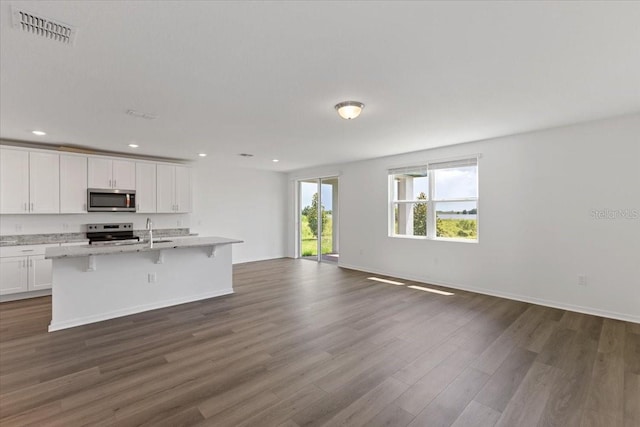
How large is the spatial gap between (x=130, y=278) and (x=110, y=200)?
2.37 metres

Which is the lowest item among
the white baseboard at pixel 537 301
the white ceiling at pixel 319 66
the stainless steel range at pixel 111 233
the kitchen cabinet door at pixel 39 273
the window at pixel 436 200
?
the white baseboard at pixel 537 301

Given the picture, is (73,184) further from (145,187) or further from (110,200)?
(145,187)

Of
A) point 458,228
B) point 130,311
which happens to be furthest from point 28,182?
point 458,228

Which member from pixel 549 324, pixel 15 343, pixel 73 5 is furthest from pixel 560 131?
pixel 15 343

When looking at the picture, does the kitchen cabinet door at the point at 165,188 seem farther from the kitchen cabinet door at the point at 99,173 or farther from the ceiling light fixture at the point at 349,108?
the ceiling light fixture at the point at 349,108

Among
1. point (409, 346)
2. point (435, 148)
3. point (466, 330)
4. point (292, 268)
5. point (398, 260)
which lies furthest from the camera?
point (292, 268)

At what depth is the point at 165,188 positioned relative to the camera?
20.4 ft

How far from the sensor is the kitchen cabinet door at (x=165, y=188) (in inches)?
242

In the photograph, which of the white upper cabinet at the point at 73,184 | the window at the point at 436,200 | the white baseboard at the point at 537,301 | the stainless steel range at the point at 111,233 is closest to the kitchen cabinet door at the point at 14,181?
the white upper cabinet at the point at 73,184

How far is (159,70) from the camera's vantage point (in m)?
2.50

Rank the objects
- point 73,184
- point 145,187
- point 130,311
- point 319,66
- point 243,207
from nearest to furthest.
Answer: point 319,66 < point 130,311 < point 73,184 < point 145,187 < point 243,207

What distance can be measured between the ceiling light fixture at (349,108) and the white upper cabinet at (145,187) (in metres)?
4.58

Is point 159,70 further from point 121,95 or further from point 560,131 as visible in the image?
point 560,131

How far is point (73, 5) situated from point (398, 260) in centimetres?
574
